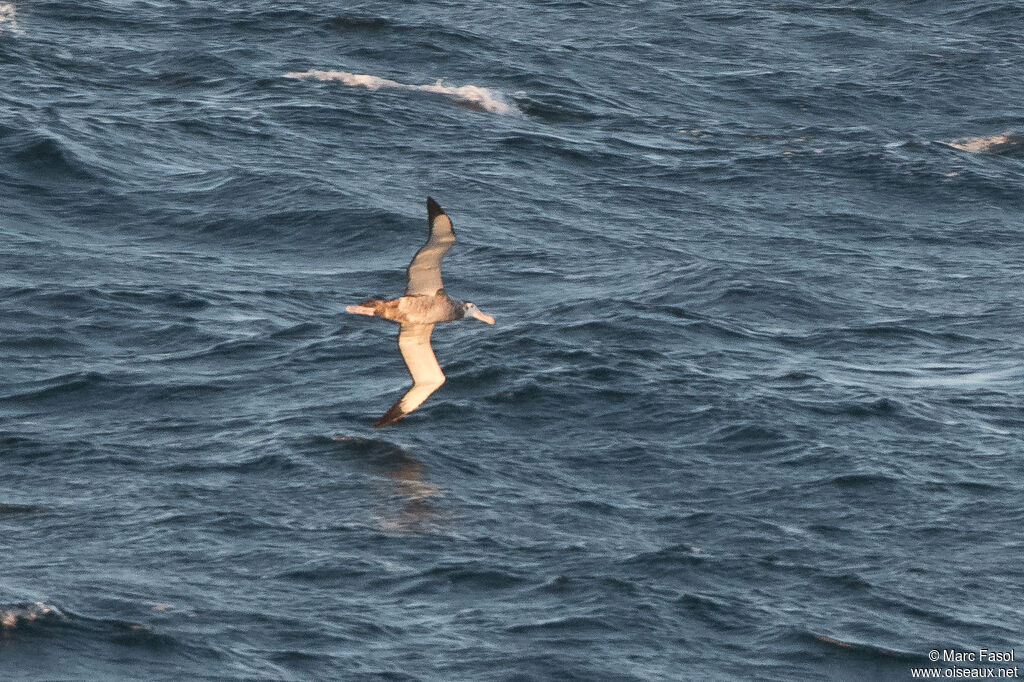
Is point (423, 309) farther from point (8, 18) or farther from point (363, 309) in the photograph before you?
point (8, 18)

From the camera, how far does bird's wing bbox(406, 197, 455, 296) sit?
26703 mm

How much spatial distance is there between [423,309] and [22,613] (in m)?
8.31

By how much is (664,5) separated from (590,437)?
3229 cm

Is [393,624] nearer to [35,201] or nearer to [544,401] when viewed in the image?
[544,401]

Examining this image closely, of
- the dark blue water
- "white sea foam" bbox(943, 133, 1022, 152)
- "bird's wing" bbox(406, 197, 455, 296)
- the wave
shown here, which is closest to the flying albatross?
"bird's wing" bbox(406, 197, 455, 296)

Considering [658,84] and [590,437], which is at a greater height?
[658,84]

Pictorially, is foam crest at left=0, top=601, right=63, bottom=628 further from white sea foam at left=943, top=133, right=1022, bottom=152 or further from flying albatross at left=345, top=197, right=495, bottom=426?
white sea foam at left=943, top=133, right=1022, bottom=152

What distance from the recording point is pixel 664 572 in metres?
31.9

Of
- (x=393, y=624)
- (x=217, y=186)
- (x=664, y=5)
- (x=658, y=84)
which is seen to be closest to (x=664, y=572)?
(x=393, y=624)

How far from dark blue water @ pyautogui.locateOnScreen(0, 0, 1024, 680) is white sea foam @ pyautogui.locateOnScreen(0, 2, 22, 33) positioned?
0.30 m

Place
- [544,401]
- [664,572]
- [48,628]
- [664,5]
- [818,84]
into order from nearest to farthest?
[48,628] → [664,572] → [544,401] → [818,84] → [664,5]

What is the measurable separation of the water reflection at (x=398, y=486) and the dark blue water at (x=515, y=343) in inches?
4.1

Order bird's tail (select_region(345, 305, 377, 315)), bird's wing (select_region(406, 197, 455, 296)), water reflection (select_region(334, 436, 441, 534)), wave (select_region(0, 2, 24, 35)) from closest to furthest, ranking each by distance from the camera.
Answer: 1. bird's wing (select_region(406, 197, 455, 296))
2. bird's tail (select_region(345, 305, 377, 315))
3. water reflection (select_region(334, 436, 441, 534))
4. wave (select_region(0, 2, 24, 35))

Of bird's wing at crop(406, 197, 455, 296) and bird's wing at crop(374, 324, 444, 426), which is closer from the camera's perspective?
bird's wing at crop(406, 197, 455, 296)
